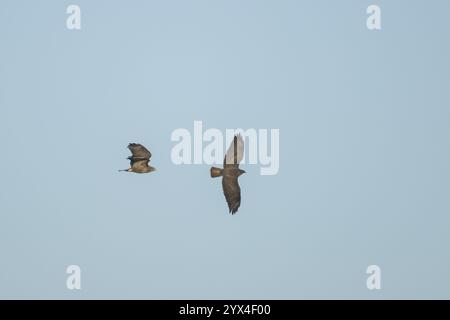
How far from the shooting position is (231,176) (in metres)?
17.4

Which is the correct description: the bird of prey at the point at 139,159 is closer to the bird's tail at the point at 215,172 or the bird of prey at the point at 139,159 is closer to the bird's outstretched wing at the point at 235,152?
the bird's tail at the point at 215,172

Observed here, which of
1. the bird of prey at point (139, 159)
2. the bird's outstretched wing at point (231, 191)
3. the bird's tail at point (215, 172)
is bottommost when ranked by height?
the bird's outstretched wing at point (231, 191)

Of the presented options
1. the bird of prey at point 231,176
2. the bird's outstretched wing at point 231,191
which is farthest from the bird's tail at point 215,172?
the bird's outstretched wing at point 231,191

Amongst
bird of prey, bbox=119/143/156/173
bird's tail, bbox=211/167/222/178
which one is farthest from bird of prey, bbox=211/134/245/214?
bird of prey, bbox=119/143/156/173

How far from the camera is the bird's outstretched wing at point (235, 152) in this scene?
54.1 feet

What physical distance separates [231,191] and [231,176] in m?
0.30

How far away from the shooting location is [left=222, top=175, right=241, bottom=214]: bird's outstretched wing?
1742 centimetres
